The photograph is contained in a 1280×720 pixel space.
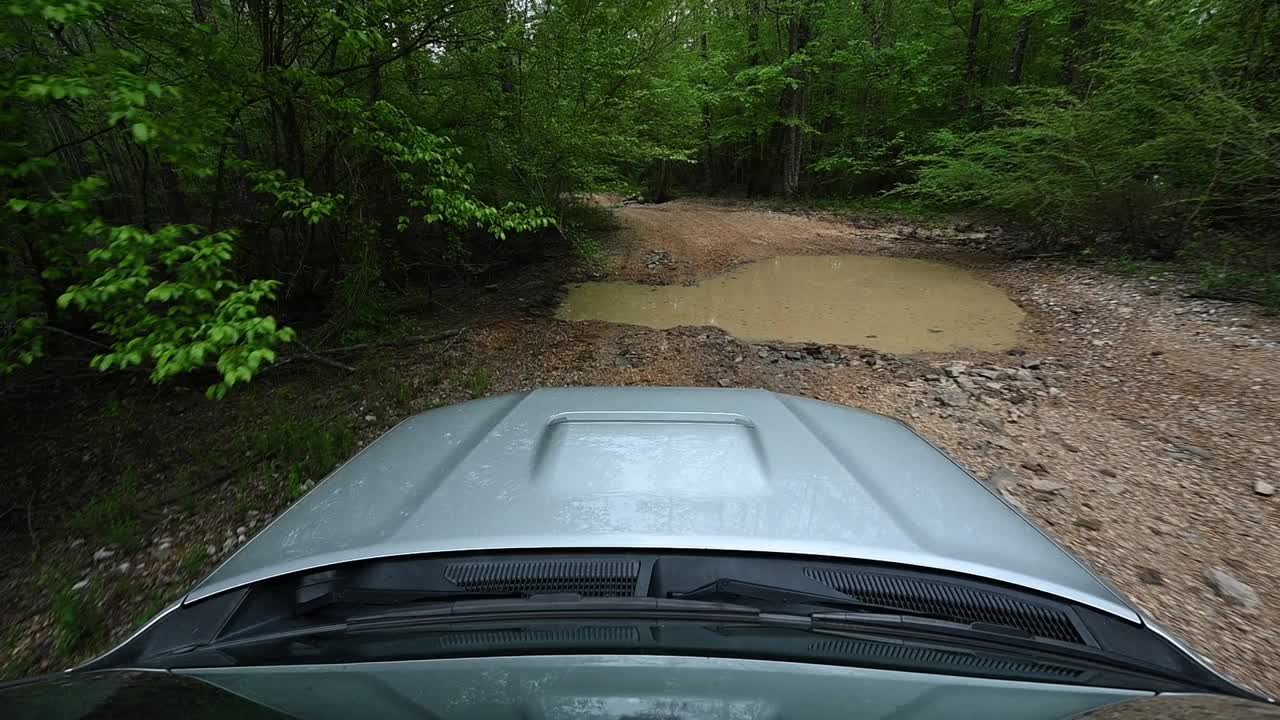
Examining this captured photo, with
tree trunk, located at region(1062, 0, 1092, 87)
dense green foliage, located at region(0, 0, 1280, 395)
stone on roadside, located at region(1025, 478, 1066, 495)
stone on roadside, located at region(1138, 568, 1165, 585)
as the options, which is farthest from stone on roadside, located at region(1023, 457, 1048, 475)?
tree trunk, located at region(1062, 0, 1092, 87)

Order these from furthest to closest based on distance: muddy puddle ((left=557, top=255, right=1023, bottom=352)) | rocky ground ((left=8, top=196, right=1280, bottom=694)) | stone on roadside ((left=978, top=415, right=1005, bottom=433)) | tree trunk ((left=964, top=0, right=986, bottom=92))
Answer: tree trunk ((left=964, top=0, right=986, bottom=92)), muddy puddle ((left=557, top=255, right=1023, bottom=352)), stone on roadside ((left=978, top=415, right=1005, bottom=433)), rocky ground ((left=8, top=196, right=1280, bottom=694))

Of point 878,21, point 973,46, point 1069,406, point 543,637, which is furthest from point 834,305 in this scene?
point 878,21

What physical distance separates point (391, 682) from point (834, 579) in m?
0.99

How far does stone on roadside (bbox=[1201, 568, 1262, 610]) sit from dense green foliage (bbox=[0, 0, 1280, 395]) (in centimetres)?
484

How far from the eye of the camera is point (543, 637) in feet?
3.80

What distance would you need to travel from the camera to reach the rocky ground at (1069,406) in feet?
9.64

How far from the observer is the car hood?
4.29 feet

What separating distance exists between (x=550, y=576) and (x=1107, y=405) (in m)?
5.91

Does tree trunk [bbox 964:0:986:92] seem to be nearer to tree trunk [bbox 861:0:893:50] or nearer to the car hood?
tree trunk [bbox 861:0:893:50]

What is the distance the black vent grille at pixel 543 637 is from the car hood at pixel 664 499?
189mm

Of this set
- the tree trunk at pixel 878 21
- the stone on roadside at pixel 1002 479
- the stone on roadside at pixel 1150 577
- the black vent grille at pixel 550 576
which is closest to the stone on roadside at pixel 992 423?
the stone on roadside at pixel 1002 479

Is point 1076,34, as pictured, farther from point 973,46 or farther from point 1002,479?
point 1002,479

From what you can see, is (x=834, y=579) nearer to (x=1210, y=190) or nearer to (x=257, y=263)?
(x=257, y=263)

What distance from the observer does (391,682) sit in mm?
1047
